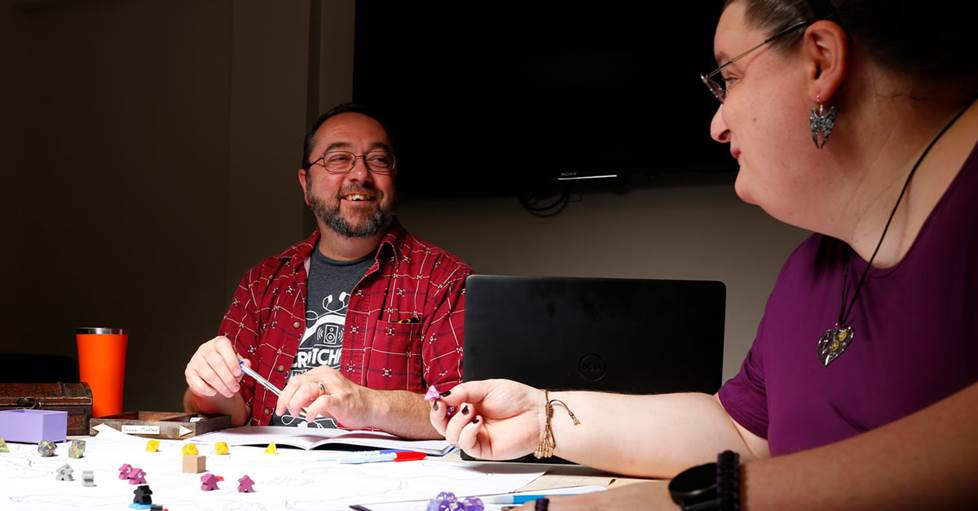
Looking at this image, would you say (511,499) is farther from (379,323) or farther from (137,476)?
(379,323)

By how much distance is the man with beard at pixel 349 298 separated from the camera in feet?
6.74

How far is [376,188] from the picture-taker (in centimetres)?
234

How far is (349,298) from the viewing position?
2.18 metres

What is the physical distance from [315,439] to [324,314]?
2.46ft

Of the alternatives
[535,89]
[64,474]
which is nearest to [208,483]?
[64,474]

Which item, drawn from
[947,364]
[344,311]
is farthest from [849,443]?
[344,311]

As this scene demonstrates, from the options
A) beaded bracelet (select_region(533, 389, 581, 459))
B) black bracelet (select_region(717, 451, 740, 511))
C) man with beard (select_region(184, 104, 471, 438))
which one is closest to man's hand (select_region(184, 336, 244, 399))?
man with beard (select_region(184, 104, 471, 438))

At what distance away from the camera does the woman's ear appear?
2.71ft

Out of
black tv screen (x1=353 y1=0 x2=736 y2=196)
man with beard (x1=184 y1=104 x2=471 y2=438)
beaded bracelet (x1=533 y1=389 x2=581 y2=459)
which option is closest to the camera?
beaded bracelet (x1=533 y1=389 x2=581 y2=459)

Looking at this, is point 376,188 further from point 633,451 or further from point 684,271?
point 633,451

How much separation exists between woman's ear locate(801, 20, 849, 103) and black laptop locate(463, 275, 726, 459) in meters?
0.45

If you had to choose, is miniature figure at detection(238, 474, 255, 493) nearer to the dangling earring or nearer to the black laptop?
the black laptop

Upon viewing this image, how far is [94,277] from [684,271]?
8.27 ft

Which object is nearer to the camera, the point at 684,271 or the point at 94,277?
the point at 684,271
